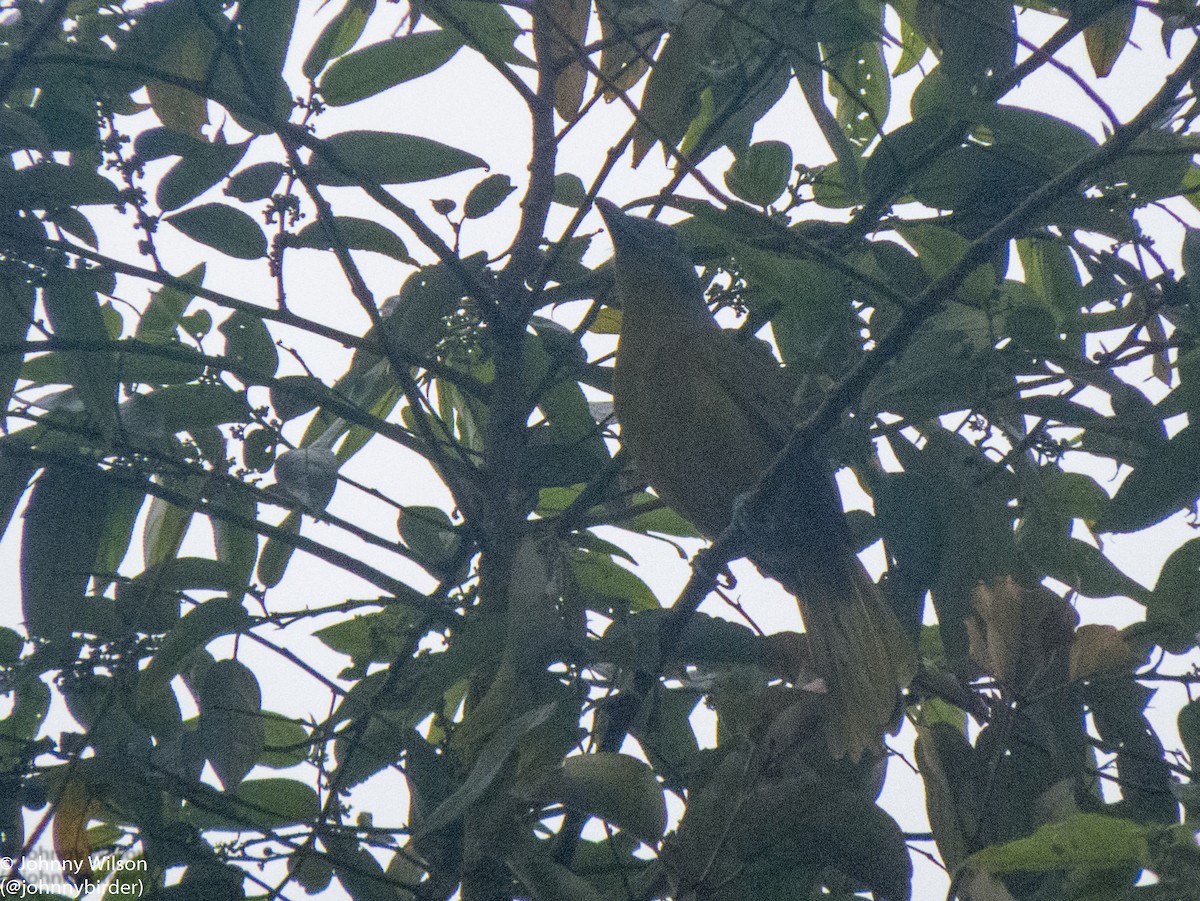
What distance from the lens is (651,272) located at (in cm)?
334

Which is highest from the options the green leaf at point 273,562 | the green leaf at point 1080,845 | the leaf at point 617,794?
the green leaf at point 273,562

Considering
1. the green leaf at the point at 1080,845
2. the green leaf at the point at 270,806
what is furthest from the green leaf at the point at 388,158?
the green leaf at the point at 1080,845

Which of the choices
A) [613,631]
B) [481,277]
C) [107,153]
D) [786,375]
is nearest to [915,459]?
[786,375]

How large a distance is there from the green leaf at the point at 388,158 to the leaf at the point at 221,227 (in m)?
0.17

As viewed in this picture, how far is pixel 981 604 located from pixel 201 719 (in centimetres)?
150

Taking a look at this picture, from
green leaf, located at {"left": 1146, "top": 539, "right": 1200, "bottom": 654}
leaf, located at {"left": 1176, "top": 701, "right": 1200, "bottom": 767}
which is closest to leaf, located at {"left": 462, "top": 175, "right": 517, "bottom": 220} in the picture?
green leaf, located at {"left": 1146, "top": 539, "right": 1200, "bottom": 654}

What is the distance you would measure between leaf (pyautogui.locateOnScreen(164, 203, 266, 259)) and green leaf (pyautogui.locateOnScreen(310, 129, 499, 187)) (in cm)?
17

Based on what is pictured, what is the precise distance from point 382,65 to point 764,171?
2.74 ft

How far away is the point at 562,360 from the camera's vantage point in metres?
2.62

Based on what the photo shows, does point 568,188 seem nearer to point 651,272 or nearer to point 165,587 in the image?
point 651,272

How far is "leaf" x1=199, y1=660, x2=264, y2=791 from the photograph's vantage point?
7.48 ft

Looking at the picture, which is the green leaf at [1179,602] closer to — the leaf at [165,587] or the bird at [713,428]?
the bird at [713,428]

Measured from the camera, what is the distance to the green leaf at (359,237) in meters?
2.47

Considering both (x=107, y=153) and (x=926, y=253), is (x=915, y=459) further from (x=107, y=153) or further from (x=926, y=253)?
(x=107, y=153)
